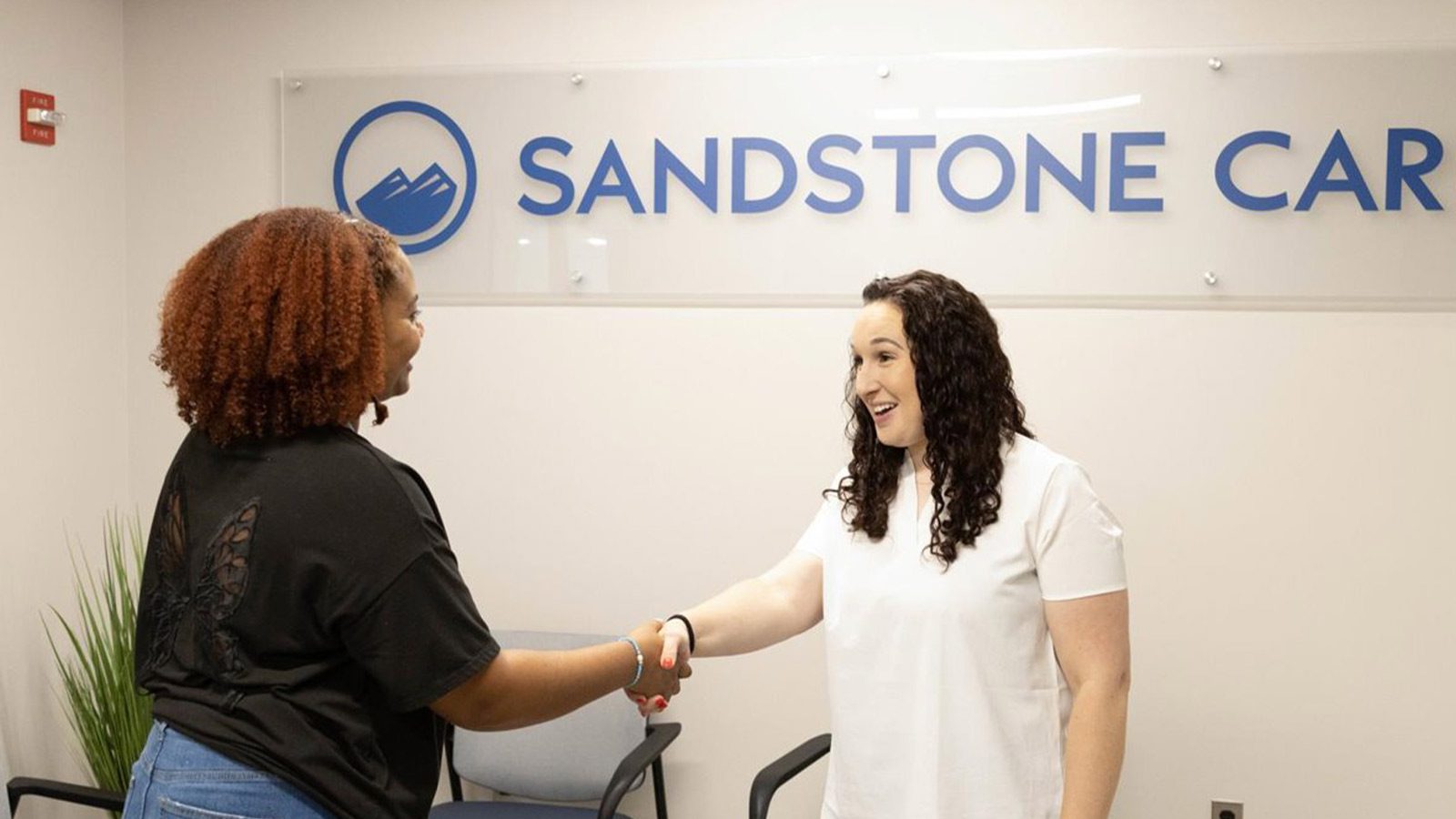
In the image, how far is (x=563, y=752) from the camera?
3.83m

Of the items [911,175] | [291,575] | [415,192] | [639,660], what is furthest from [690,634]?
[415,192]

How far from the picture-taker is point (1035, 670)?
236 centimetres

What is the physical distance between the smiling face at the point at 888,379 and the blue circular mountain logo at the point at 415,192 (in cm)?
187

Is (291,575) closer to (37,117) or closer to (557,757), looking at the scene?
(557,757)

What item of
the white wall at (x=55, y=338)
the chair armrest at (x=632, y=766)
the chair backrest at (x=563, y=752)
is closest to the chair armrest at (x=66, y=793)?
the white wall at (x=55, y=338)

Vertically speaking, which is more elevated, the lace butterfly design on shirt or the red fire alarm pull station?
the red fire alarm pull station

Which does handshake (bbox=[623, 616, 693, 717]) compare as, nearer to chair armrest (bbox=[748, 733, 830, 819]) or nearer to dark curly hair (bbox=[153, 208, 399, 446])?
chair armrest (bbox=[748, 733, 830, 819])

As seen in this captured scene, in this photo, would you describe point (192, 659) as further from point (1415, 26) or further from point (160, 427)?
point (1415, 26)

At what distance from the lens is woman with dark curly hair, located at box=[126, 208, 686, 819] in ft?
5.89

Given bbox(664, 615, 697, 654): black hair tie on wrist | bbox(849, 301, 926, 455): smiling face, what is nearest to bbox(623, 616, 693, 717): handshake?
bbox(664, 615, 697, 654): black hair tie on wrist

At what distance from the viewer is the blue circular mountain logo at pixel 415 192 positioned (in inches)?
162

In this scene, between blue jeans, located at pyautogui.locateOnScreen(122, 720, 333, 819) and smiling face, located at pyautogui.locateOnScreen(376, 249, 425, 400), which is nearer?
blue jeans, located at pyautogui.locateOnScreen(122, 720, 333, 819)

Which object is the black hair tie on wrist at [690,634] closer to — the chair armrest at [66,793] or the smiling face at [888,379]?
the smiling face at [888,379]

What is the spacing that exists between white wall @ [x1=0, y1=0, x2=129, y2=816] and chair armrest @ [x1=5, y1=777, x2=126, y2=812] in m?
0.49
